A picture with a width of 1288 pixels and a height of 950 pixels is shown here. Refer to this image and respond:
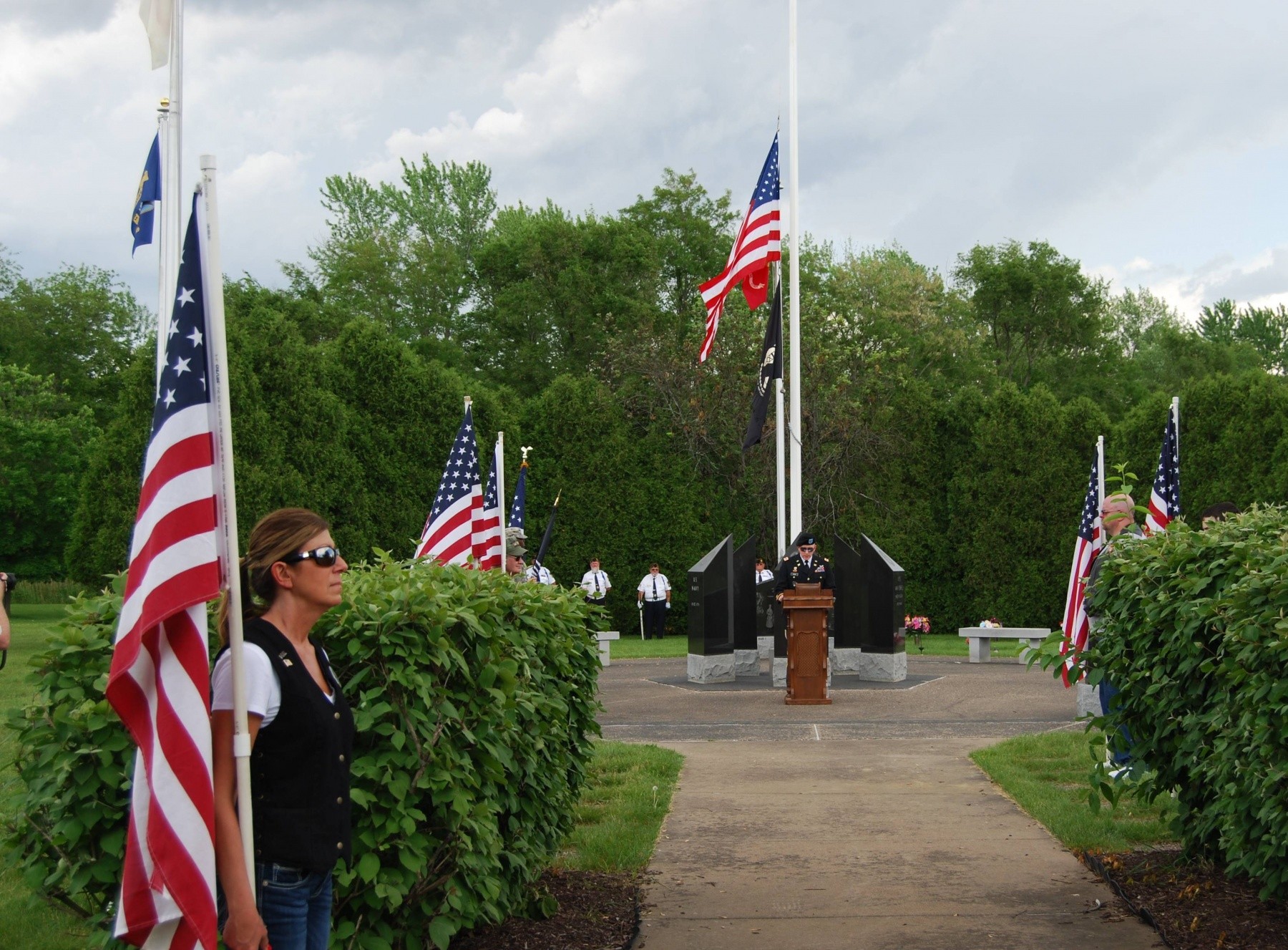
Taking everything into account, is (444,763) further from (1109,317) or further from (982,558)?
(1109,317)

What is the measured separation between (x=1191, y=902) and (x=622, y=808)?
11.9ft

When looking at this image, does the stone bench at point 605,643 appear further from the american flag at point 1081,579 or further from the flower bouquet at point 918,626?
the american flag at point 1081,579

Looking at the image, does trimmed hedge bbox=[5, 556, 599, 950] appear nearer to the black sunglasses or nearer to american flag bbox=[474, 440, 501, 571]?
the black sunglasses

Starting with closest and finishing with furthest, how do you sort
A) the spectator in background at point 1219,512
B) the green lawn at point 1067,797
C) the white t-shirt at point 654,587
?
1. the spectator in background at point 1219,512
2. the green lawn at point 1067,797
3. the white t-shirt at point 654,587

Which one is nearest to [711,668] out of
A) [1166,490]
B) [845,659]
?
[845,659]

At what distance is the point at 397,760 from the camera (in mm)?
4461

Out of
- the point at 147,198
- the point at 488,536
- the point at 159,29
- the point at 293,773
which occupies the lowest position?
the point at 293,773

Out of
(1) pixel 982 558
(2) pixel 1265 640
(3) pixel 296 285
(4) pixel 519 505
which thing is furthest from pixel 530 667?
(3) pixel 296 285

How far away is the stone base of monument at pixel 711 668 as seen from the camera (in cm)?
1738

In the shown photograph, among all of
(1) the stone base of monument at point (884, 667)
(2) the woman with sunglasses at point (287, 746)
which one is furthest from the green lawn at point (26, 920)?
(1) the stone base of monument at point (884, 667)

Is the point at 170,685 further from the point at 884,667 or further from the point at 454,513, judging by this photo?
the point at 884,667

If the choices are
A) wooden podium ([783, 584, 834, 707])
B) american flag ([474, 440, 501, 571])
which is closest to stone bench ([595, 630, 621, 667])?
american flag ([474, 440, 501, 571])

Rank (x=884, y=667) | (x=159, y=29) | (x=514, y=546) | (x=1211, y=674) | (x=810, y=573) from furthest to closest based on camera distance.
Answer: (x=884, y=667) < (x=514, y=546) < (x=810, y=573) < (x=159, y=29) < (x=1211, y=674)

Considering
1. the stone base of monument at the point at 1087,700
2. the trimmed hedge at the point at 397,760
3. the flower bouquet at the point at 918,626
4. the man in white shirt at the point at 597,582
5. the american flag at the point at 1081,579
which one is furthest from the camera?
the man in white shirt at the point at 597,582
